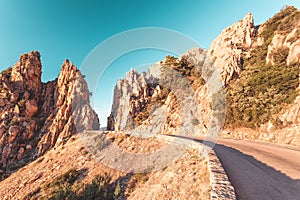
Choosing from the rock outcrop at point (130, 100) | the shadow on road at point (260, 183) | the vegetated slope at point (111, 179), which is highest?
the rock outcrop at point (130, 100)

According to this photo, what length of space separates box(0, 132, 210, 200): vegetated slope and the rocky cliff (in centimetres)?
2230

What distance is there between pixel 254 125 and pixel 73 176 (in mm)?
22423

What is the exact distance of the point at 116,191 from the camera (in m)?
9.91

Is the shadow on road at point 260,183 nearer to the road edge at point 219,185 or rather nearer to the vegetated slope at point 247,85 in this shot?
the road edge at point 219,185

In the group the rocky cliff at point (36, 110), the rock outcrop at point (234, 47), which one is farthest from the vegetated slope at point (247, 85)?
the rocky cliff at point (36, 110)

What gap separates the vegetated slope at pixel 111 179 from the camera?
7.43 metres

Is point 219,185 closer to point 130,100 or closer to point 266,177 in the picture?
point 266,177

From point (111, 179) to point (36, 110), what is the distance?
47845 millimetres

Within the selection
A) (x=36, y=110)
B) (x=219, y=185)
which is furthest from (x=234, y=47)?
(x=36, y=110)

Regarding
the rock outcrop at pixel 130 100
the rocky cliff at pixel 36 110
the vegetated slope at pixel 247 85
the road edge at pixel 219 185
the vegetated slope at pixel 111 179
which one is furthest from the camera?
the rock outcrop at pixel 130 100

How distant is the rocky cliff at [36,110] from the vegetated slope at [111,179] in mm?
22300

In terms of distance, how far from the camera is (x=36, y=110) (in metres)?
46.2

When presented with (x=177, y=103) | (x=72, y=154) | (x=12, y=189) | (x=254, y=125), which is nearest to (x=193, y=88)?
(x=177, y=103)

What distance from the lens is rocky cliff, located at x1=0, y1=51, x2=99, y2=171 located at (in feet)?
124
